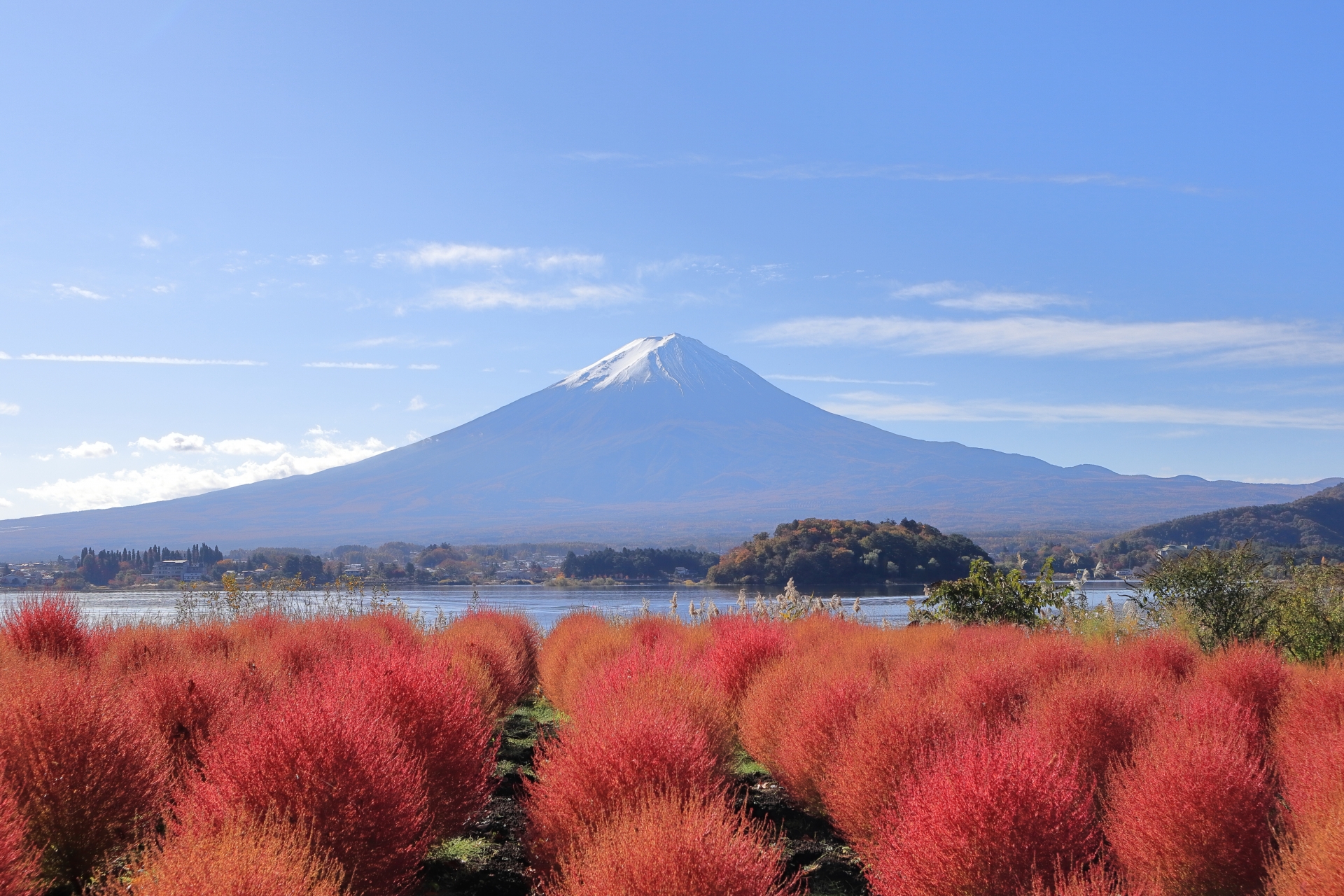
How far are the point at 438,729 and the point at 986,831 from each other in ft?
11.6

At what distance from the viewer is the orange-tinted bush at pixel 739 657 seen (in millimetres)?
9883

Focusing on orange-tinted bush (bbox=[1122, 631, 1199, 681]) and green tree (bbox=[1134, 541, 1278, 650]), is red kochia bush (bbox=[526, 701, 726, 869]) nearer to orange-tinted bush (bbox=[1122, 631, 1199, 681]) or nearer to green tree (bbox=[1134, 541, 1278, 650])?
orange-tinted bush (bbox=[1122, 631, 1199, 681])

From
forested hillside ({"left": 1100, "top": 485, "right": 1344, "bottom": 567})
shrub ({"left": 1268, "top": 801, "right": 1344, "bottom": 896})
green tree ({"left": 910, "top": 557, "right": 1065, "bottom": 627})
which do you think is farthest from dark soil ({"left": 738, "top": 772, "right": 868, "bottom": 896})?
forested hillside ({"left": 1100, "top": 485, "right": 1344, "bottom": 567})

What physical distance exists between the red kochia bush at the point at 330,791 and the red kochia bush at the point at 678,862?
1.03m

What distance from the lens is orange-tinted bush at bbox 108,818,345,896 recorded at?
338 centimetres

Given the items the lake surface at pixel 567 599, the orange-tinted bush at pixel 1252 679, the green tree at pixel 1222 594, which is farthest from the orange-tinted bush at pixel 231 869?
the green tree at pixel 1222 594

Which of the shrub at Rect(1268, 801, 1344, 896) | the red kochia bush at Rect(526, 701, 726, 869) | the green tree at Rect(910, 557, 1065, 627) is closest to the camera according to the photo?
the shrub at Rect(1268, 801, 1344, 896)

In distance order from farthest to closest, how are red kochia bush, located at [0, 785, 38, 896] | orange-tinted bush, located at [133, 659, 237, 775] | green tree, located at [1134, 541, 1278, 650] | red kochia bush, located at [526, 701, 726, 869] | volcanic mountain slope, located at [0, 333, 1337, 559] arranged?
A: volcanic mountain slope, located at [0, 333, 1337, 559]
green tree, located at [1134, 541, 1278, 650]
orange-tinted bush, located at [133, 659, 237, 775]
red kochia bush, located at [526, 701, 726, 869]
red kochia bush, located at [0, 785, 38, 896]

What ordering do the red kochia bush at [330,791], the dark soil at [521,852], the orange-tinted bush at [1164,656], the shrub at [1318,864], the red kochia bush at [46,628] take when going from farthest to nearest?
the orange-tinted bush at [1164,656]
the red kochia bush at [46,628]
the dark soil at [521,852]
the red kochia bush at [330,791]
the shrub at [1318,864]

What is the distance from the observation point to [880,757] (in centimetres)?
619

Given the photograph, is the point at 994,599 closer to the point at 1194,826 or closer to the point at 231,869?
the point at 1194,826

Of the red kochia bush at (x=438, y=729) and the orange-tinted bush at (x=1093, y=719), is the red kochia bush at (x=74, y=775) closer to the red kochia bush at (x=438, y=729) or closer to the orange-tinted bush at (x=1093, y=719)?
the red kochia bush at (x=438, y=729)

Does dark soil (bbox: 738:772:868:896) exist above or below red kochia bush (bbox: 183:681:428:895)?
below

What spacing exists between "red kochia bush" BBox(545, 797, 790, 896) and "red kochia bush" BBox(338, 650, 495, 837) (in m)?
1.92
